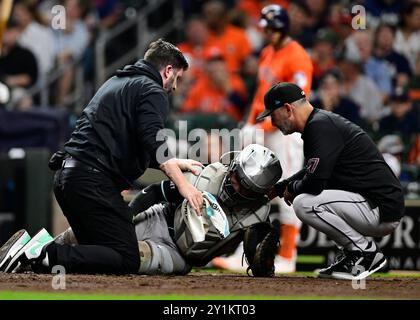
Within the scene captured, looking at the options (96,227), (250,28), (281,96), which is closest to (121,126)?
(96,227)

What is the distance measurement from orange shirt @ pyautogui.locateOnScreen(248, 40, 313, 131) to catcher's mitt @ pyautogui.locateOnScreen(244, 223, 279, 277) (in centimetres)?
270

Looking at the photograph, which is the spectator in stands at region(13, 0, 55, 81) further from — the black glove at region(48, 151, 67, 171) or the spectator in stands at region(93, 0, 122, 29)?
the black glove at region(48, 151, 67, 171)

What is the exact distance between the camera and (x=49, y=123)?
12.5 m

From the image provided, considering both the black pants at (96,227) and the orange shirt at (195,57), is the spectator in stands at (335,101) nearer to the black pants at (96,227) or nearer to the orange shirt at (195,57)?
the orange shirt at (195,57)

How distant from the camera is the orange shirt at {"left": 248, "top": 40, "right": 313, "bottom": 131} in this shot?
1031 cm

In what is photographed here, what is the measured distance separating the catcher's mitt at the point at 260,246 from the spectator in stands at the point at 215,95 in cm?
630

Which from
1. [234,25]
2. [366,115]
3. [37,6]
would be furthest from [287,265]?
[37,6]

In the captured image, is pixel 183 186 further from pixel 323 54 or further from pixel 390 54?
pixel 390 54

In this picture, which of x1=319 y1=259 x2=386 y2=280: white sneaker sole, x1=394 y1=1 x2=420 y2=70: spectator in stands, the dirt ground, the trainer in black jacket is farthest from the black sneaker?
x1=394 y1=1 x2=420 y2=70: spectator in stands

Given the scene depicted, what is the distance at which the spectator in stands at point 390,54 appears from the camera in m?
14.0

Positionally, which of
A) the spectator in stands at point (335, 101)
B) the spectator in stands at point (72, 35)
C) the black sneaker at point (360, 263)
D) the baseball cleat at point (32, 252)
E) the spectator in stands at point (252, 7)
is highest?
the spectator in stands at point (252, 7)

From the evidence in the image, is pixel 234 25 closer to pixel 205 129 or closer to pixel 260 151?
pixel 205 129

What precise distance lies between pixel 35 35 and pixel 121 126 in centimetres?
816

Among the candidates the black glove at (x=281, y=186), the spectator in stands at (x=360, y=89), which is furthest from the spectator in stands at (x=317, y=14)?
the black glove at (x=281, y=186)
